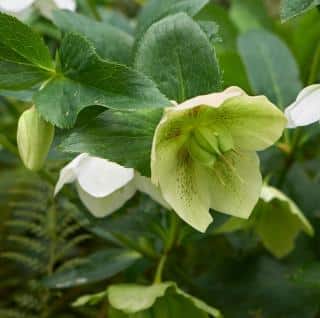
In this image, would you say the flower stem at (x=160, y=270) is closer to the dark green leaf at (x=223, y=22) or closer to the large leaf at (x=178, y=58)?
the large leaf at (x=178, y=58)

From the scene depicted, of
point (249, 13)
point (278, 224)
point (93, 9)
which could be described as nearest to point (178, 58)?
point (278, 224)

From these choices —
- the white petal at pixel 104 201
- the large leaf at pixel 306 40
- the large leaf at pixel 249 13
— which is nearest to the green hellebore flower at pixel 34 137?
the white petal at pixel 104 201

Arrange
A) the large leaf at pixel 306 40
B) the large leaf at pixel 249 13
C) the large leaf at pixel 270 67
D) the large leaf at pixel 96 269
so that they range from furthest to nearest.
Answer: the large leaf at pixel 249 13 < the large leaf at pixel 306 40 < the large leaf at pixel 270 67 < the large leaf at pixel 96 269

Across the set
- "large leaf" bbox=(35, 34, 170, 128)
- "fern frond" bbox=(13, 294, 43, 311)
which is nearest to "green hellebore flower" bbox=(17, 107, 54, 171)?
"large leaf" bbox=(35, 34, 170, 128)

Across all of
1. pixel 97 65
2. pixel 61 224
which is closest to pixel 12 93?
pixel 97 65

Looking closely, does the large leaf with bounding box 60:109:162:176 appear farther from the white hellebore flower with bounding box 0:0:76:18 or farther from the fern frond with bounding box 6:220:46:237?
the fern frond with bounding box 6:220:46:237
